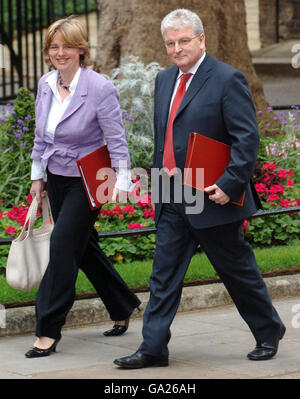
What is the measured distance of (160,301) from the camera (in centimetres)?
554

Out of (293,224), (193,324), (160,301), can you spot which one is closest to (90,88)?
(160,301)

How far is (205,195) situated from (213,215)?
0.12m

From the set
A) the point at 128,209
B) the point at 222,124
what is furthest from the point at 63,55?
the point at 128,209

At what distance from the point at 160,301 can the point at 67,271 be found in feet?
2.31

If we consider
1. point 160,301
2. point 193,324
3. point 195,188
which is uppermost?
point 195,188

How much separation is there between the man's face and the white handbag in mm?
1381

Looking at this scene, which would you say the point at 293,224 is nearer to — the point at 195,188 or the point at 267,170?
the point at 267,170

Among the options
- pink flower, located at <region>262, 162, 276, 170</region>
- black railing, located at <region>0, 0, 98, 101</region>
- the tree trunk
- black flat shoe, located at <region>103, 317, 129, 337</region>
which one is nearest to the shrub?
the tree trunk

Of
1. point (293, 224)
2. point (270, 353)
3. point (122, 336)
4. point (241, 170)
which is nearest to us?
point (241, 170)

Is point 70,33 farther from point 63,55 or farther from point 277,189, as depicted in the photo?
point 277,189

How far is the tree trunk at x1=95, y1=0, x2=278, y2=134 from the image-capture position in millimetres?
11617

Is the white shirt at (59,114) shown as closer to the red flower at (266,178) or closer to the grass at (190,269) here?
the grass at (190,269)

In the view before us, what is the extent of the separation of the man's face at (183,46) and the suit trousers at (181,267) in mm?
810

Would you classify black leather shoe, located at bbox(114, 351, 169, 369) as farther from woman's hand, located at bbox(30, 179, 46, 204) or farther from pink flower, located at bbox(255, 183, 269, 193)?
pink flower, located at bbox(255, 183, 269, 193)
